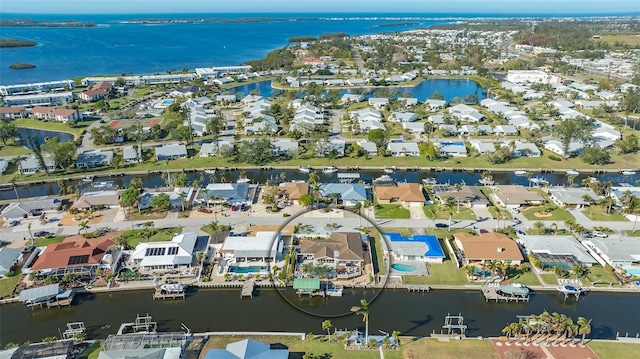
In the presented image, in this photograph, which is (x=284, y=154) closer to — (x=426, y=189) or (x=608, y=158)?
(x=426, y=189)

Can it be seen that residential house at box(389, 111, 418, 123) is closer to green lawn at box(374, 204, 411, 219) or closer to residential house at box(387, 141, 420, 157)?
residential house at box(387, 141, 420, 157)

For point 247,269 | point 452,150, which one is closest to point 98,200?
point 247,269

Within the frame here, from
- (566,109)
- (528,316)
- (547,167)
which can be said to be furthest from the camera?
(566,109)

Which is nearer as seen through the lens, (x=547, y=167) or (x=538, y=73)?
(x=547, y=167)

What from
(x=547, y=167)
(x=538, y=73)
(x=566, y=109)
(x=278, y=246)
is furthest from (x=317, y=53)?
(x=278, y=246)

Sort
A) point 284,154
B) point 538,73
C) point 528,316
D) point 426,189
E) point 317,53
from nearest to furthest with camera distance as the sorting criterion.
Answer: point 528,316, point 426,189, point 284,154, point 538,73, point 317,53

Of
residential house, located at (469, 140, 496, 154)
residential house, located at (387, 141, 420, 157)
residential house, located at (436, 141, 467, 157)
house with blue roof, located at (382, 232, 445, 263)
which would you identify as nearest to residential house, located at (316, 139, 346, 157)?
residential house, located at (387, 141, 420, 157)
